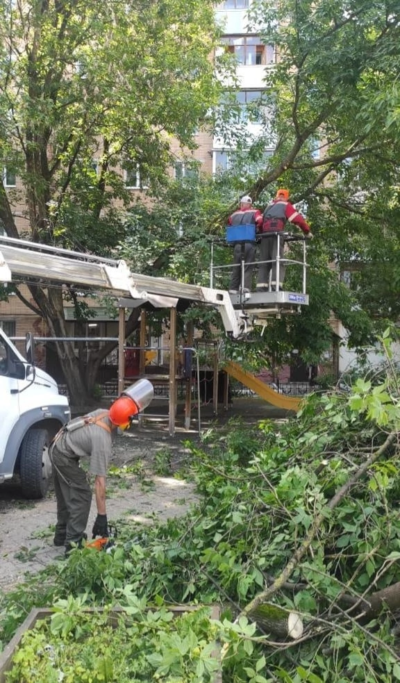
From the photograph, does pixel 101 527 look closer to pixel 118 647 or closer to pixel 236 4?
pixel 118 647

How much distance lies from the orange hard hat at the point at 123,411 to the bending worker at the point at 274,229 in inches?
158

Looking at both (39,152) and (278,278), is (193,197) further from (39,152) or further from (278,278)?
(278,278)

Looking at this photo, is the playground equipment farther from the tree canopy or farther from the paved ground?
the tree canopy

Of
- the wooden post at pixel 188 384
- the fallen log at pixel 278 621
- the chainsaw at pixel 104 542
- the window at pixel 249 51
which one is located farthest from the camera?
the window at pixel 249 51

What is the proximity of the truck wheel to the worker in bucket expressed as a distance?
66.4 inches

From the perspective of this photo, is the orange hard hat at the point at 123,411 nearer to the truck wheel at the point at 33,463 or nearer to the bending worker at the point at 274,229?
the truck wheel at the point at 33,463

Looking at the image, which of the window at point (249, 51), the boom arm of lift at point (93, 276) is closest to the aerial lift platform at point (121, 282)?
the boom arm of lift at point (93, 276)

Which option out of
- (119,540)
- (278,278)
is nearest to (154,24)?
(278,278)

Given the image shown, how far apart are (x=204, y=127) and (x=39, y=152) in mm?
3788

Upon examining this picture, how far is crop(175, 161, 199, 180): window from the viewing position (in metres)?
13.7

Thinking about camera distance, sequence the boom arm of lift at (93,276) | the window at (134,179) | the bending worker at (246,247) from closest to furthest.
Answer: the boom arm of lift at (93,276), the bending worker at (246,247), the window at (134,179)

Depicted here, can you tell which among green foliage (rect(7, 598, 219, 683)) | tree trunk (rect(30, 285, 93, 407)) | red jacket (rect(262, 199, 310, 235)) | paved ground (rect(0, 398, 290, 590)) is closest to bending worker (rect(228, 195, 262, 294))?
red jacket (rect(262, 199, 310, 235))

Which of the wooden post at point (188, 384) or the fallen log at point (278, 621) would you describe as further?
the wooden post at point (188, 384)

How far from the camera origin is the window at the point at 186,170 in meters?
13.7
